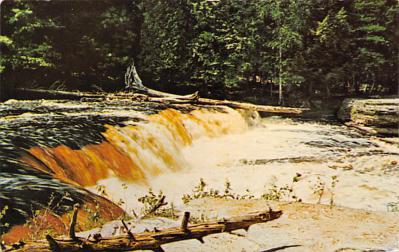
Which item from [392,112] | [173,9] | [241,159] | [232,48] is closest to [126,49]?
[173,9]

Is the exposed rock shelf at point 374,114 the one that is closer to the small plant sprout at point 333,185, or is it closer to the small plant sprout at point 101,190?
the small plant sprout at point 333,185

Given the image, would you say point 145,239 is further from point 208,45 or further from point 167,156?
point 208,45

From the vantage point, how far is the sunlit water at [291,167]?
2.52 m

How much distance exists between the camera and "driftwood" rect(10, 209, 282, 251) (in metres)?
1.71

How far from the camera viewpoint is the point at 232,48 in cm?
293

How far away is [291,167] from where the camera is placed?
2727 mm

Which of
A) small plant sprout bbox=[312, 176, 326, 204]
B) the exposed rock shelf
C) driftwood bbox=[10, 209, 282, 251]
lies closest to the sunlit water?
small plant sprout bbox=[312, 176, 326, 204]

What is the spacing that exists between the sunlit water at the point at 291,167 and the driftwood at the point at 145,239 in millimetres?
450

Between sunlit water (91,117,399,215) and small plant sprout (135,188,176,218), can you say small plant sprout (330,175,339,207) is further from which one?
small plant sprout (135,188,176,218)

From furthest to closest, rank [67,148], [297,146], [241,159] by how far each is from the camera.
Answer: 1. [297,146]
2. [241,159]
3. [67,148]

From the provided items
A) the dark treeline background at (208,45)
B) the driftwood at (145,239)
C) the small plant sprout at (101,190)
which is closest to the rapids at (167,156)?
the small plant sprout at (101,190)

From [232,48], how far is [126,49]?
0.73m

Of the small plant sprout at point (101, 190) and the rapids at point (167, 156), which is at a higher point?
the rapids at point (167, 156)

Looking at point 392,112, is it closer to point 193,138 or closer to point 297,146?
point 297,146
